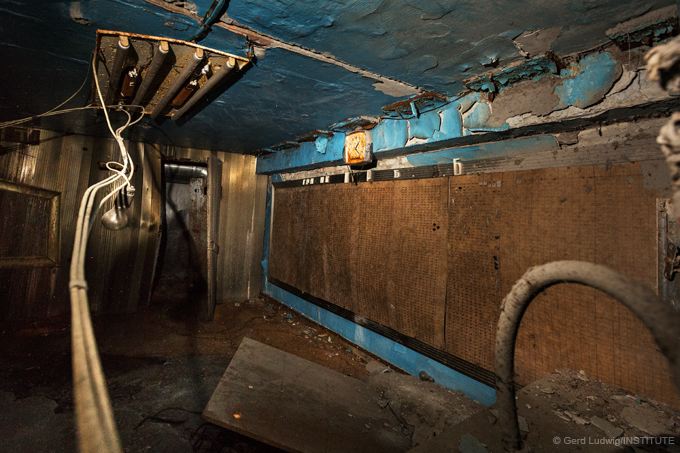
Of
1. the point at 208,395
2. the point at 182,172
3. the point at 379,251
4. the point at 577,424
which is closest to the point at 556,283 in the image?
the point at 577,424

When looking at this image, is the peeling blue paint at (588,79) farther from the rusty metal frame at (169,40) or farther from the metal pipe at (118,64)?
the metal pipe at (118,64)

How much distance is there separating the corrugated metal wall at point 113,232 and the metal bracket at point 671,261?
581cm

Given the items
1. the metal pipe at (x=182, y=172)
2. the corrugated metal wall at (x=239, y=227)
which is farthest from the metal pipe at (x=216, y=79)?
the metal pipe at (x=182, y=172)

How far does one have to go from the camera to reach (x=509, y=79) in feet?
7.34

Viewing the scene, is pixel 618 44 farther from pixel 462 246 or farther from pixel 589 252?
pixel 462 246

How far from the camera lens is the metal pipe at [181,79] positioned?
2.07 meters

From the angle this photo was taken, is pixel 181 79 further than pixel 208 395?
No

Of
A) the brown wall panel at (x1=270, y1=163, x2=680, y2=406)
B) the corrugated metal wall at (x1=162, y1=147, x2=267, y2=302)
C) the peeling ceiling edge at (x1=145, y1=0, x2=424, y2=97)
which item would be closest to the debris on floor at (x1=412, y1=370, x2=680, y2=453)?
the brown wall panel at (x1=270, y1=163, x2=680, y2=406)

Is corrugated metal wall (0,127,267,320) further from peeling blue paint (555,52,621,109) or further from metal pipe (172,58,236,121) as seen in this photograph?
peeling blue paint (555,52,621,109)

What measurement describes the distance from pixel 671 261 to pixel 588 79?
1216mm

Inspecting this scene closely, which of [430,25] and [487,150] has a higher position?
[430,25]

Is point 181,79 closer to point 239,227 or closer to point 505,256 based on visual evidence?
point 505,256

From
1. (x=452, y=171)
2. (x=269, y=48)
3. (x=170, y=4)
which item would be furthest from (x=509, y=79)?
(x=170, y=4)

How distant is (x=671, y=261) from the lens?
1.77m
